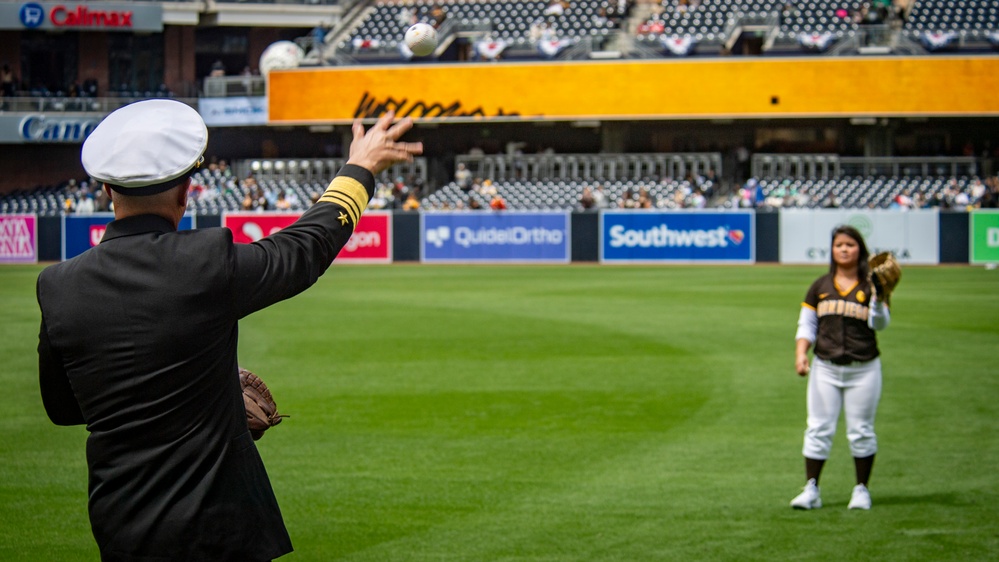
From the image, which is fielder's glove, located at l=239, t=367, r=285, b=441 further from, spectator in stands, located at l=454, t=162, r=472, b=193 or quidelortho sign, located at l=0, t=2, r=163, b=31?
quidelortho sign, located at l=0, t=2, r=163, b=31

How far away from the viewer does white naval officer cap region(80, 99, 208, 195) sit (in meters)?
3.00

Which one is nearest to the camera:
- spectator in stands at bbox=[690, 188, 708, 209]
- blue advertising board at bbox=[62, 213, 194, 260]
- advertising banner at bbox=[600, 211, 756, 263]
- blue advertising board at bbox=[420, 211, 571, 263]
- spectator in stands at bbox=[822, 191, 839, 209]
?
advertising banner at bbox=[600, 211, 756, 263]

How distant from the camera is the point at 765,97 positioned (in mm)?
43500

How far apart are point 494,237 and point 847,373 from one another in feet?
98.3

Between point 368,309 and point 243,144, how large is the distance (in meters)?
32.7

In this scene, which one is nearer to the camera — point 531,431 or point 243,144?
point 531,431

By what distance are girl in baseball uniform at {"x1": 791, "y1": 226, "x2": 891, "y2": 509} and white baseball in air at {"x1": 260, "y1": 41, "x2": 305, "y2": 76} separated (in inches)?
1658

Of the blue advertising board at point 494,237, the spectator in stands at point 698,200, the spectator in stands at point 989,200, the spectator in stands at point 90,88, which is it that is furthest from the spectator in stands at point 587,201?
the spectator in stands at point 90,88

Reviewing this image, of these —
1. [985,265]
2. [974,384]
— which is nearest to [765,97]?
[985,265]

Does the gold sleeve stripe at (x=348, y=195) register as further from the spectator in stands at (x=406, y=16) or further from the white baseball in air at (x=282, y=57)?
the spectator in stands at (x=406, y=16)

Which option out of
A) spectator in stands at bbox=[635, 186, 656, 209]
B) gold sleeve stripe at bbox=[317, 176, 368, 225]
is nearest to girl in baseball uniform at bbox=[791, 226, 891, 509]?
gold sleeve stripe at bbox=[317, 176, 368, 225]

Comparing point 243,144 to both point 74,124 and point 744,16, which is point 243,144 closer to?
point 74,124

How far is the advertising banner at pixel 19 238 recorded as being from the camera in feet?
132

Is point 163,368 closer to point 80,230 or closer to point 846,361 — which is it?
point 846,361
